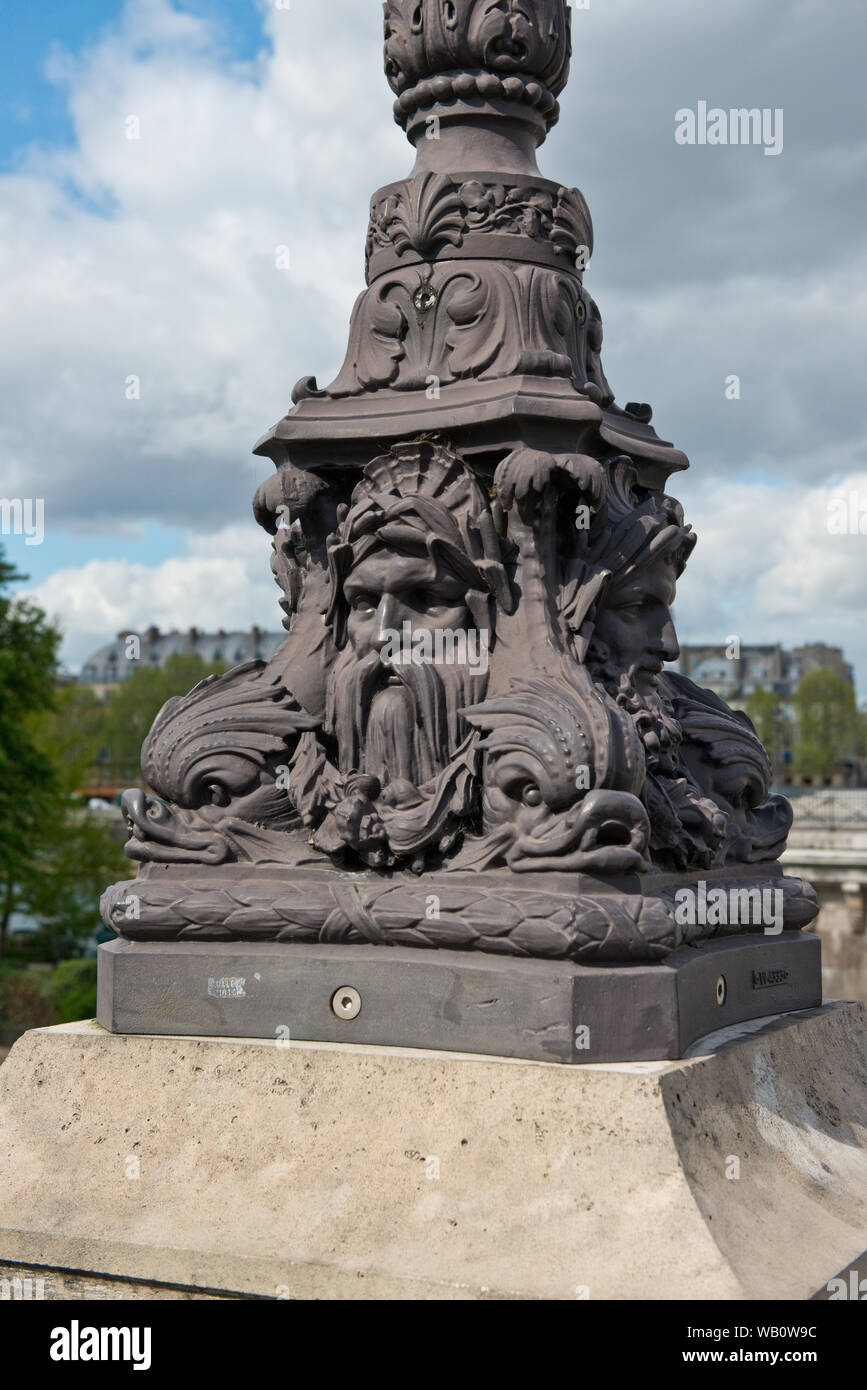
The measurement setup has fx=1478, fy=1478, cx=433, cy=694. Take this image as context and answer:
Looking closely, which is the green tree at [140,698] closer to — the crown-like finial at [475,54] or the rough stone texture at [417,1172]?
the crown-like finial at [475,54]

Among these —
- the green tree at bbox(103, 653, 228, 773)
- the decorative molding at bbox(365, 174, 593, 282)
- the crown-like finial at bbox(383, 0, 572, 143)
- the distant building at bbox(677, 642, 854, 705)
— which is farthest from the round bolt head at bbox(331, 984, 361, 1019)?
the distant building at bbox(677, 642, 854, 705)

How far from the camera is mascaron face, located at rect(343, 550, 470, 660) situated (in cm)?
530

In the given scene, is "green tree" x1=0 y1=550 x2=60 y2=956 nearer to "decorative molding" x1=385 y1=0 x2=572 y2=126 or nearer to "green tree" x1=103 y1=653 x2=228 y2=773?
"decorative molding" x1=385 y1=0 x2=572 y2=126

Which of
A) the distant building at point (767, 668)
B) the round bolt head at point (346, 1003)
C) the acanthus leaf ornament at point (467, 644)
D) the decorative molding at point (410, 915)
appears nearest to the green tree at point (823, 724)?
the distant building at point (767, 668)

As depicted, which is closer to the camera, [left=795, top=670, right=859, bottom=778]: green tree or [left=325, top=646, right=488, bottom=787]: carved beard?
[left=325, top=646, right=488, bottom=787]: carved beard

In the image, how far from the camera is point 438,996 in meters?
4.68

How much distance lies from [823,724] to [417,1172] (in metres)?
72.7

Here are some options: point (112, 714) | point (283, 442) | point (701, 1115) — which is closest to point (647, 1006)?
point (701, 1115)

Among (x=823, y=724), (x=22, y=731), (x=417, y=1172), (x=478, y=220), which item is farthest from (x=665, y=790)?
(x=823, y=724)

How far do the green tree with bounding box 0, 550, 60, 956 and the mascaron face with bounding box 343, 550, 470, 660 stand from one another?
59.2ft

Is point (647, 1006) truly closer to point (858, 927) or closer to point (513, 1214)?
point (513, 1214)

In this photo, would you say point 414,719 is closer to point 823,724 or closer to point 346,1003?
point 346,1003
